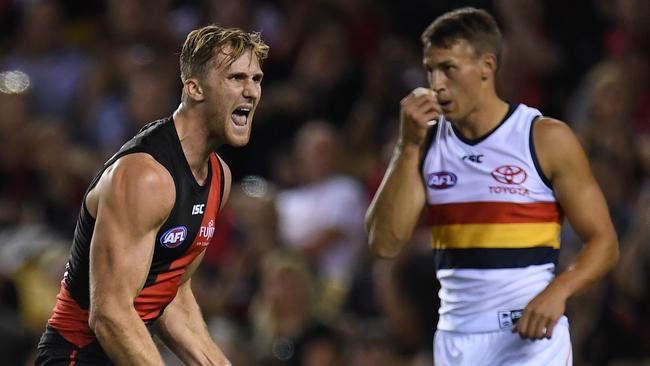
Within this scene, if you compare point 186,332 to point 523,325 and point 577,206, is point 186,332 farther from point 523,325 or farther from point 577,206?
point 577,206

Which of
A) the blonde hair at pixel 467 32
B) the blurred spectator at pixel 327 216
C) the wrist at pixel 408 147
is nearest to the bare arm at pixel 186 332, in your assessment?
the wrist at pixel 408 147

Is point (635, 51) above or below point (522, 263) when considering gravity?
above

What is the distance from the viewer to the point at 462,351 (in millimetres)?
5621

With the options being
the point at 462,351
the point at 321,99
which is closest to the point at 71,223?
the point at 321,99

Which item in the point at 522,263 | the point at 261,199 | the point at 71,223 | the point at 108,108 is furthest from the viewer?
the point at 108,108

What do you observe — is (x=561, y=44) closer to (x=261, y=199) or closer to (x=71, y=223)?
(x=261, y=199)

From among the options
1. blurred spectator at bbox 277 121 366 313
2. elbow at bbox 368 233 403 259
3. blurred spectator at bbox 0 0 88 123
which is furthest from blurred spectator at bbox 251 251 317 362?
blurred spectator at bbox 0 0 88 123

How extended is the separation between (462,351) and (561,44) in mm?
4421

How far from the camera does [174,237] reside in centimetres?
487

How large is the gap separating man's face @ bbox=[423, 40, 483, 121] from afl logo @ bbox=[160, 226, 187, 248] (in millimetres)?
1459

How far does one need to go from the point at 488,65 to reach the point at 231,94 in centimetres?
138

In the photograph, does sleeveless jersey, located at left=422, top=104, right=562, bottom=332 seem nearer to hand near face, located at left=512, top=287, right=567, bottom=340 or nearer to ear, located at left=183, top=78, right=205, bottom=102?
hand near face, located at left=512, top=287, right=567, bottom=340

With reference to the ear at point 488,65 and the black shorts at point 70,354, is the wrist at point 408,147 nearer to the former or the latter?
the ear at point 488,65

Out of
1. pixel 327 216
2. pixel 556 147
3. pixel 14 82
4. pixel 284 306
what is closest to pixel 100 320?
pixel 556 147
